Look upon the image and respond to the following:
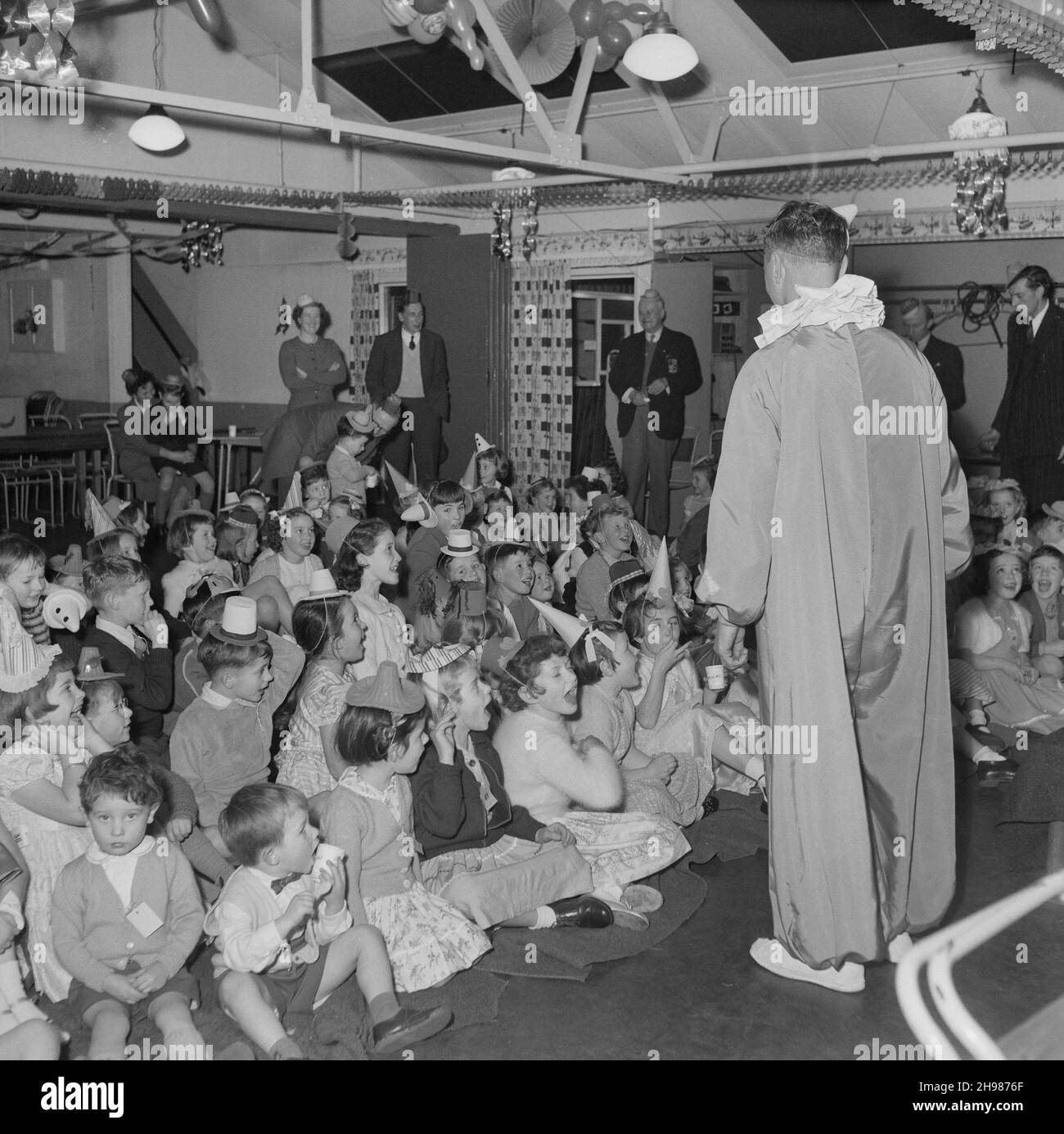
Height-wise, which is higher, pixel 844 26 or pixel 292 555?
pixel 844 26

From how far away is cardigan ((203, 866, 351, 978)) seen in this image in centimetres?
299

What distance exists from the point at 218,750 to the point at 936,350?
704 cm

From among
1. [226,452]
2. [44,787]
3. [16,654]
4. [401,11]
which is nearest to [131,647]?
[16,654]

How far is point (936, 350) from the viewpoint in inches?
369

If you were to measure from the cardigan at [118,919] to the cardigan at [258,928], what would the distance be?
0.26 feet

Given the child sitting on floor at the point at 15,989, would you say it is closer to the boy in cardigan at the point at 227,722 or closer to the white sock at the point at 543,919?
the boy in cardigan at the point at 227,722

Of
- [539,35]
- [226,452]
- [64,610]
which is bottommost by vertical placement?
[64,610]

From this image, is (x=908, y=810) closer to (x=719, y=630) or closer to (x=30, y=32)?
(x=719, y=630)

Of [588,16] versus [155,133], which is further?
[155,133]

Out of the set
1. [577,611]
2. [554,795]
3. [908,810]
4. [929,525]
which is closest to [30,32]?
[577,611]

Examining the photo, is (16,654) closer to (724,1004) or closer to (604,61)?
(724,1004)

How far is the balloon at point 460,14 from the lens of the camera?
7.37 metres

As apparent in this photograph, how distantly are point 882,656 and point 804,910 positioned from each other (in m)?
0.66

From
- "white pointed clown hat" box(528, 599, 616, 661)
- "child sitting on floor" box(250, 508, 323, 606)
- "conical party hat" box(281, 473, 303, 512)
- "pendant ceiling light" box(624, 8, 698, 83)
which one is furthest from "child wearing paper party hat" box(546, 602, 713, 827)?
"pendant ceiling light" box(624, 8, 698, 83)
